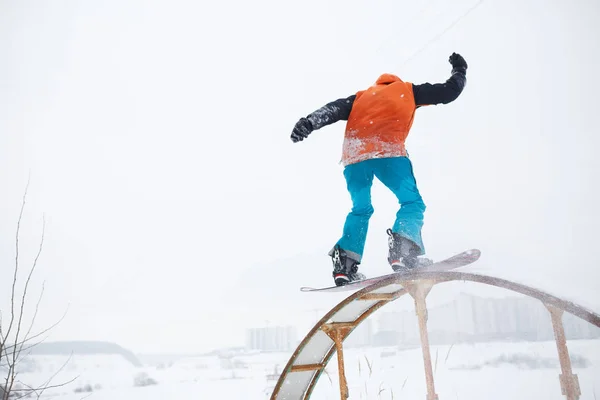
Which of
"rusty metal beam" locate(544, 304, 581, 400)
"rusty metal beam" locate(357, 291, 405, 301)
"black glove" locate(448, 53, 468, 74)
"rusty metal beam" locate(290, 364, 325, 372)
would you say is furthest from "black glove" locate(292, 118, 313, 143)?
"rusty metal beam" locate(290, 364, 325, 372)

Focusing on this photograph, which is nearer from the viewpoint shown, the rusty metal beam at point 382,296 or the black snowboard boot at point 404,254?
the black snowboard boot at point 404,254

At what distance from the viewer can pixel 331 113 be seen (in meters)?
3.49

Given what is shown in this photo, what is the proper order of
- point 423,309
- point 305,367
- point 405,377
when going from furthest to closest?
point 405,377, point 305,367, point 423,309

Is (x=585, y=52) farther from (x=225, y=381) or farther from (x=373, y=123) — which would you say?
(x=373, y=123)

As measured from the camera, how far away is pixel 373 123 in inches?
135

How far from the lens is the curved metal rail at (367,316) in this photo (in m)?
2.30

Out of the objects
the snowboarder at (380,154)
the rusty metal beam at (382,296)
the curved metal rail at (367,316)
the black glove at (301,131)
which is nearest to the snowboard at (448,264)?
the curved metal rail at (367,316)

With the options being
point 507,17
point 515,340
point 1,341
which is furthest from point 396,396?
point 507,17

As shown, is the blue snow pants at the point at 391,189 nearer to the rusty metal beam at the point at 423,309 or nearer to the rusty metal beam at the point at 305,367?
the rusty metal beam at the point at 423,309

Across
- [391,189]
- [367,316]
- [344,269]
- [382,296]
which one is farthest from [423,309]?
[391,189]

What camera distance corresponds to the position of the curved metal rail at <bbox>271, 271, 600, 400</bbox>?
2.30 meters

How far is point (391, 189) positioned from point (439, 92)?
927 mm

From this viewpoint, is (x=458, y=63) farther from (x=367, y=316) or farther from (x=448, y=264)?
(x=367, y=316)

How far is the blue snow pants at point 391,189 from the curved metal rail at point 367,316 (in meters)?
0.35
